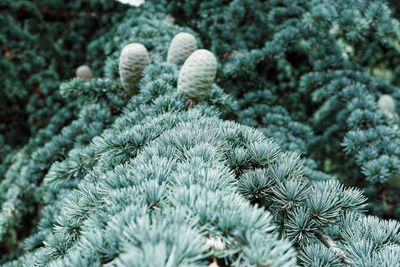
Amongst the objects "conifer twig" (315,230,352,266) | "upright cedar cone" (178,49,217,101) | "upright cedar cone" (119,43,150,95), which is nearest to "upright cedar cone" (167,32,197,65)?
"upright cedar cone" (119,43,150,95)

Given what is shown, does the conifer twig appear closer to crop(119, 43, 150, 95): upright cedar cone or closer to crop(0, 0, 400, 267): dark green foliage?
crop(0, 0, 400, 267): dark green foliage

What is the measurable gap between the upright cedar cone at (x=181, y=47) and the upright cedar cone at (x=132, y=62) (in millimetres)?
96

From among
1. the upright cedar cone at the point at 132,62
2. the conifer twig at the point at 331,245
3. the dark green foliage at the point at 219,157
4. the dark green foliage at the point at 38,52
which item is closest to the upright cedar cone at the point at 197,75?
the dark green foliage at the point at 219,157

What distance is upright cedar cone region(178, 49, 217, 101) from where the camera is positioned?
1036 mm

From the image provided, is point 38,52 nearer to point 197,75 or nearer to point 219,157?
point 197,75

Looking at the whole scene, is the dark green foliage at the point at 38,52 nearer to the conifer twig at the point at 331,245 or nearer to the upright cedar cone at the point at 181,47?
the upright cedar cone at the point at 181,47

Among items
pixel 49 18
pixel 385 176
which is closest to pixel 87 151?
pixel 385 176

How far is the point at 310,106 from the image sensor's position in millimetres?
2396

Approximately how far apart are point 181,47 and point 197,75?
0.30 metres

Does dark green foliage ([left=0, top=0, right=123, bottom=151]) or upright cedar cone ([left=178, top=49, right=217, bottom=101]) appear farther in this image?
dark green foliage ([left=0, top=0, right=123, bottom=151])

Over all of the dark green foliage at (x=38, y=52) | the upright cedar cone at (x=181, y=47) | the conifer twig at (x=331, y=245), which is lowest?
the dark green foliage at (x=38, y=52)

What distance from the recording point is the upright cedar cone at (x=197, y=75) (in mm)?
1036

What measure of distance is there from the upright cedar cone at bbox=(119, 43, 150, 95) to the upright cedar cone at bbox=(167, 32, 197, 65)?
10 cm

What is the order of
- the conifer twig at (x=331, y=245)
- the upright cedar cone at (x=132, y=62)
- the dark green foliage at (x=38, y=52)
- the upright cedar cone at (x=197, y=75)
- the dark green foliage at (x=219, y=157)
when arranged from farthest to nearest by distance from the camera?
the dark green foliage at (x=38, y=52) → the upright cedar cone at (x=132, y=62) → the upright cedar cone at (x=197, y=75) → the conifer twig at (x=331, y=245) → the dark green foliage at (x=219, y=157)
